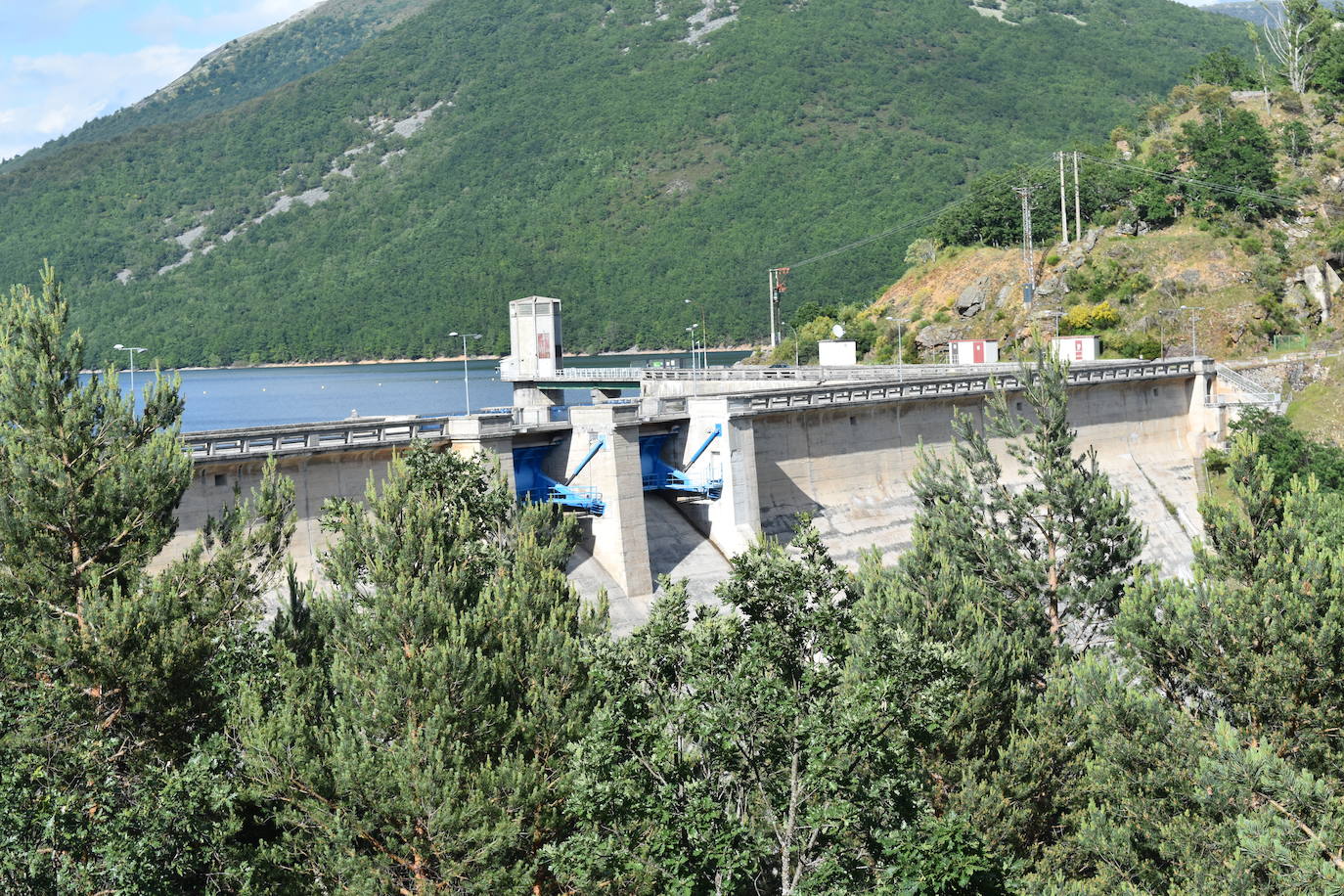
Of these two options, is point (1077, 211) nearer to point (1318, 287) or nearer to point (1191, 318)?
point (1191, 318)

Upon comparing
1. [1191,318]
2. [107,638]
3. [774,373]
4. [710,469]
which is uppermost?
[1191,318]

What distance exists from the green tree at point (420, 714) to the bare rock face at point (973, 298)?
72159mm

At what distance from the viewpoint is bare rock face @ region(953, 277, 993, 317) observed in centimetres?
9275

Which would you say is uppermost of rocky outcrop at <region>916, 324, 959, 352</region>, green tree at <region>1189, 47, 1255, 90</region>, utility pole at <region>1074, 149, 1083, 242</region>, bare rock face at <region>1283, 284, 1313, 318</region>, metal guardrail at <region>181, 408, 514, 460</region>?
green tree at <region>1189, 47, 1255, 90</region>

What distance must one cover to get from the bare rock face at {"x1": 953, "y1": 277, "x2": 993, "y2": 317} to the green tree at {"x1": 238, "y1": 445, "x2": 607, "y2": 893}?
237 feet

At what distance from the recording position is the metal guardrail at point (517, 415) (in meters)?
36.4

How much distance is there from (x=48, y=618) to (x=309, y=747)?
186 inches

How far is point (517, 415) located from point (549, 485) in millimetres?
3383

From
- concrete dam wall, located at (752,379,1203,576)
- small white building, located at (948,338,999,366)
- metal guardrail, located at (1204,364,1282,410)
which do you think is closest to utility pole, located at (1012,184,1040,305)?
small white building, located at (948,338,999,366)

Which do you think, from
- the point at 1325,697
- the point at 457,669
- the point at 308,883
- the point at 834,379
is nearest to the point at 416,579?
the point at 457,669

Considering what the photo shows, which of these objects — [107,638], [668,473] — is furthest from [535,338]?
[107,638]

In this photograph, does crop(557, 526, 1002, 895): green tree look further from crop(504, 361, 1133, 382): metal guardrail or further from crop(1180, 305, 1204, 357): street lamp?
crop(1180, 305, 1204, 357): street lamp

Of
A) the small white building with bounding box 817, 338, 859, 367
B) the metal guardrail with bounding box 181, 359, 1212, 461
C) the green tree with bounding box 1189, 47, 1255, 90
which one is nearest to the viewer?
the metal guardrail with bounding box 181, 359, 1212, 461

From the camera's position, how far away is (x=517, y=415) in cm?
4681
